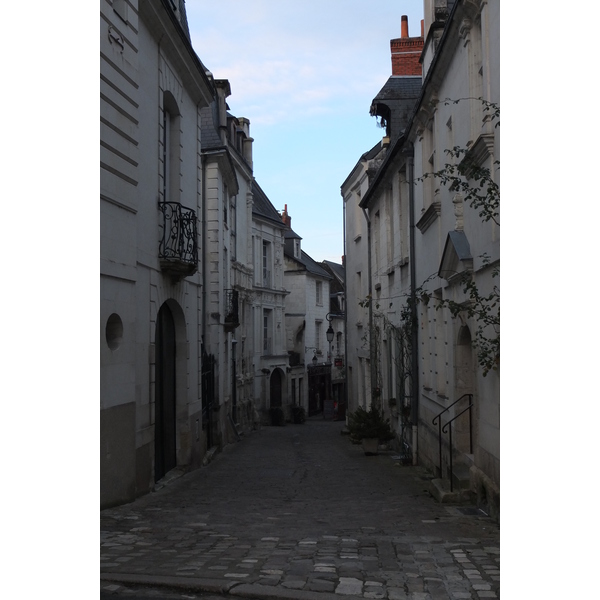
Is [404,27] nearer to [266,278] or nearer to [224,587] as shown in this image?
[266,278]

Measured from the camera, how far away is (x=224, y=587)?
17.5ft

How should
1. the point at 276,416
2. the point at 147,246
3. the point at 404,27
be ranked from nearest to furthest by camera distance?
1. the point at 147,246
2. the point at 404,27
3. the point at 276,416

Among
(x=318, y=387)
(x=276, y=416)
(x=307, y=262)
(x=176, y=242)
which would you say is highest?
(x=307, y=262)

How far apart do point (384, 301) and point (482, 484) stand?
11434mm

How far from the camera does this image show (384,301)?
20.5 metres

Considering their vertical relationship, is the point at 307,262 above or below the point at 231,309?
above

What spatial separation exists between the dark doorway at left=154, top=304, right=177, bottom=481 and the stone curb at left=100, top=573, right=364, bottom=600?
6.65m

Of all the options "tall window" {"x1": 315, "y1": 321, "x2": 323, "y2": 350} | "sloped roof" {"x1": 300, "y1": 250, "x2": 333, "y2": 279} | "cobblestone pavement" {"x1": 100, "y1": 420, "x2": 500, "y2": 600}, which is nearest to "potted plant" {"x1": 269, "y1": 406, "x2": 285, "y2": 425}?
"tall window" {"x1": 315, "y1": 321, "x2": 323, "y2": 350}

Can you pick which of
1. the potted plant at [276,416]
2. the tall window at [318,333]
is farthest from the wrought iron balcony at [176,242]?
the tall window at [318,333]

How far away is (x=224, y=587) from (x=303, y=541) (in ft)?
6.00

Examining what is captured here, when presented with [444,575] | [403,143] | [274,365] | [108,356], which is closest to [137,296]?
[108,356]

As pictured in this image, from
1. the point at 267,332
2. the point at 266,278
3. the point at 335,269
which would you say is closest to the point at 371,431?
the point at 266,278

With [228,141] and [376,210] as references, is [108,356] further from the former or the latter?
[228,141]

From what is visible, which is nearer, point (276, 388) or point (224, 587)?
point (224, 587)
